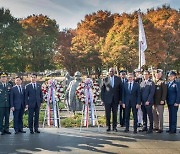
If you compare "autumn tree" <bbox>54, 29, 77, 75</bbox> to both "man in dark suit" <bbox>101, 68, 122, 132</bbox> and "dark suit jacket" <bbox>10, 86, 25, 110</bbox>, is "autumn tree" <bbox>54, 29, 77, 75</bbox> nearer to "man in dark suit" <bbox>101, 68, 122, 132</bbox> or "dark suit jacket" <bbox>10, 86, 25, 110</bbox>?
"man in dark suit" <bbox>101, 68, 122, 132</bbox>

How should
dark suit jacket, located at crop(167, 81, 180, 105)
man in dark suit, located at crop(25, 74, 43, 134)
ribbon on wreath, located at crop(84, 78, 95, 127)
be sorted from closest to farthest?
man in dark suit, located at crop(25, 74, 43, 134) → dark suit jacket, located at crop(167, 81, 180, 105) → ribbon on wreath, located at crop(84, 78, 95, 127)

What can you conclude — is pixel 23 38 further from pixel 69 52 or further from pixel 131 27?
pixel 131 27

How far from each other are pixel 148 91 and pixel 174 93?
75 centimetres

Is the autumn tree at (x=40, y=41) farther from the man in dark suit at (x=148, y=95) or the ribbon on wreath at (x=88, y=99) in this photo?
the man in dark suit at (x=148, y=95)

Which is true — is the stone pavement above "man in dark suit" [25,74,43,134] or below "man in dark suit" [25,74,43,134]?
below

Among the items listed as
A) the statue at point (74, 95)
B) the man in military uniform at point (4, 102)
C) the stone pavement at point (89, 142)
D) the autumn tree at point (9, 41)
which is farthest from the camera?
the autumn tree at point (9, 41)

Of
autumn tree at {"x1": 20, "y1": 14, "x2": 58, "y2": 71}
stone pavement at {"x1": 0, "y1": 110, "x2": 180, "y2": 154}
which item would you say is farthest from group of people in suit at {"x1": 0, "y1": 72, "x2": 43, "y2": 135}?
autumn tree at {"x1": 20, "y1": 14, "x2": 58, "y2": 71}

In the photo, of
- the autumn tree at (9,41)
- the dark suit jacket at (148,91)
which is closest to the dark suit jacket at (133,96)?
the dark suit jacket at (148,91)

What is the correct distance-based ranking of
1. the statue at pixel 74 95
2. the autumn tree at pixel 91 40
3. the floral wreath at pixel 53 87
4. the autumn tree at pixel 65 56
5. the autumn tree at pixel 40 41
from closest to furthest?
the floral wreath at pixel 53 87 → the statue at pixel 74 95 → the autumn tree at pixel 91 40 → the autumn tree at pixel 65 56 → the autumn tree at pixel 40 41

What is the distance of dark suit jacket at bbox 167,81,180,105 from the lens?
8680mm

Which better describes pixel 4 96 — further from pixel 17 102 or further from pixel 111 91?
pixel 111 91

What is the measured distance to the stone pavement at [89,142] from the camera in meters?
6.63

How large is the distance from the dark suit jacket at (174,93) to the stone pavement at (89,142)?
2.91ft

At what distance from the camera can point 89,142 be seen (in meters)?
7.44
